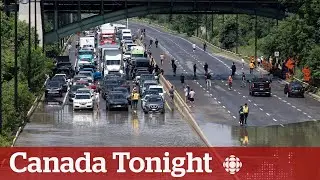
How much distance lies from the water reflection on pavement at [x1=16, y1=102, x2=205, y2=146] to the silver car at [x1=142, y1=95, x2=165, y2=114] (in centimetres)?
45

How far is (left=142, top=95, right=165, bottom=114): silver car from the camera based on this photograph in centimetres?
6981

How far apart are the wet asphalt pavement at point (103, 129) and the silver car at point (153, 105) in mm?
442

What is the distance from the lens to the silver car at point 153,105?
69.8 metres

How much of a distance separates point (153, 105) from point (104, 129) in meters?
9.34

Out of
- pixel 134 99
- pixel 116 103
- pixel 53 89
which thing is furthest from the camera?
pixel 53 89

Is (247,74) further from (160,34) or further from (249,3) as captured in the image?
(160,34)

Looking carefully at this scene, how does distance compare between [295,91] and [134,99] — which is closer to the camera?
[134,99]

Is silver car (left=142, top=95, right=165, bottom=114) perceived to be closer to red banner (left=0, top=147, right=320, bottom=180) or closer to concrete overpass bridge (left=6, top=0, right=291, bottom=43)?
red banner (left=0, top=147, right=320, bottom=180)

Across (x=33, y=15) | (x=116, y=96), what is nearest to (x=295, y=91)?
(x=116, y=96)

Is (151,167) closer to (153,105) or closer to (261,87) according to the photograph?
(153,105)

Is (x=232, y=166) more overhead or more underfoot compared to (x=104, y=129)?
more overhead

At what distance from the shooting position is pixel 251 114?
68.2 m

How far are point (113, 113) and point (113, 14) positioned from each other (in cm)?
3375

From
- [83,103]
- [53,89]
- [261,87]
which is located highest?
[261,87]
